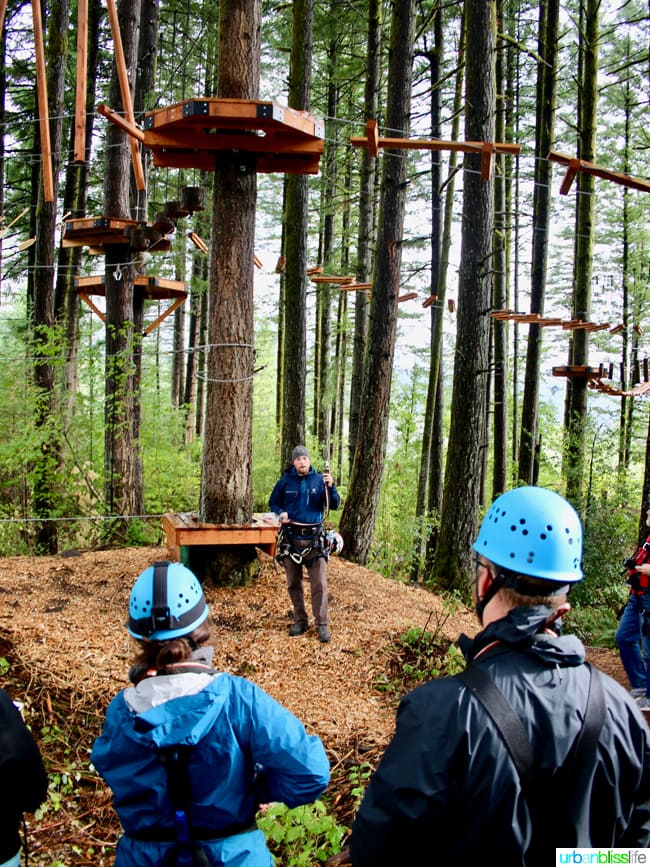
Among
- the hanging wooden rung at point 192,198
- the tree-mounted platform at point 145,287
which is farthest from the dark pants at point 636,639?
the tree-mounted platform at point 145,287

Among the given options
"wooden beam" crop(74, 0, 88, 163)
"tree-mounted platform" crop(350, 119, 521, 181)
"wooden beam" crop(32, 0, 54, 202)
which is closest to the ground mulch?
"wooden beam" crop(32, 0, 54, 202)

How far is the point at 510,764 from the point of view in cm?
159

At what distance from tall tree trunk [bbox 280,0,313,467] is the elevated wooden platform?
11.3ft

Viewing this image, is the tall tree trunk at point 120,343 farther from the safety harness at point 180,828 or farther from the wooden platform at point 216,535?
the safety harness at point 180,828

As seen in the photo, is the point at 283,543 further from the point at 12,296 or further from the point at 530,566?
the point at 12,296

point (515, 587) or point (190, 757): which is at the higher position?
point (515, 587)

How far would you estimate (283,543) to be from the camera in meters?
6.63

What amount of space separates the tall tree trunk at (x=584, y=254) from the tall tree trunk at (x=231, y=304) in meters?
8.68

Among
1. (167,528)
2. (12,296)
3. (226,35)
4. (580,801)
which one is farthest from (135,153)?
(12,296)

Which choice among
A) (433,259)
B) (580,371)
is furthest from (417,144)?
(433,259)

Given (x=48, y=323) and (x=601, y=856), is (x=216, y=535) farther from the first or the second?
(x=48, y=323)

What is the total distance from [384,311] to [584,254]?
21.6ft

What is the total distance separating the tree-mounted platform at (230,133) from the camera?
231 inches

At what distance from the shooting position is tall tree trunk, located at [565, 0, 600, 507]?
14.2 meters
